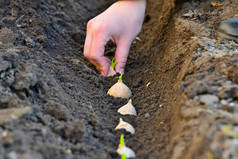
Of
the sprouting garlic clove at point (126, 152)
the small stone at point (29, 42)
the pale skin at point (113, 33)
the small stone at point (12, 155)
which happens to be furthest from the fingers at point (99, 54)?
the small stone at point (12, 155)

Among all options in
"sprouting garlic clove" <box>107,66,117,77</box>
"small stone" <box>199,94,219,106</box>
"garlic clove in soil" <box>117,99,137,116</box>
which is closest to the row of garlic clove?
"garlic clove in soil" <box>117,99,137,116</box>

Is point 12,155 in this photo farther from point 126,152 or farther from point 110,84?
point 110,84

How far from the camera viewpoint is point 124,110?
135 centimetres

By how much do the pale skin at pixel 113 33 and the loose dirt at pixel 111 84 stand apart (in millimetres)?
75

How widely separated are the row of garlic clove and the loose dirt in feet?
0.08

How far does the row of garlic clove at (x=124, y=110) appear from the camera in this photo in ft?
3.50

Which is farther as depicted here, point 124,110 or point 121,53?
point 121,53

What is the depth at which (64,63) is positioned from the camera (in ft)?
5.41

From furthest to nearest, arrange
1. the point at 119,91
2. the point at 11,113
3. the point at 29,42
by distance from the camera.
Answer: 1. the point at 29,42
2. the point at 119,91
3. the point at 11,113

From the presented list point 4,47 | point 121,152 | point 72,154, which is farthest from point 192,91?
point 4,47

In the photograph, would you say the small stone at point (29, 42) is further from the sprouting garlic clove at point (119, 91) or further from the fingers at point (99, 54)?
the sprouting garlic clove at point (119, 91)

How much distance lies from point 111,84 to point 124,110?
30 centimetres

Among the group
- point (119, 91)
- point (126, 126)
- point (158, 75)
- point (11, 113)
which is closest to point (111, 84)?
point (119, 91)

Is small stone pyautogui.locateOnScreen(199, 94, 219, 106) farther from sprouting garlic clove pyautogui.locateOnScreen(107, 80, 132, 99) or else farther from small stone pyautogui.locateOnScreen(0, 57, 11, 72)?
small stone pyautogui.locateOnScreen(0, 57, 11, 72)
